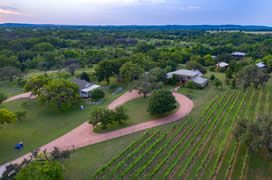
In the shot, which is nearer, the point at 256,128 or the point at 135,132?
the point at 256,128

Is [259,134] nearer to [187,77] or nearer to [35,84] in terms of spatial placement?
[187,77]

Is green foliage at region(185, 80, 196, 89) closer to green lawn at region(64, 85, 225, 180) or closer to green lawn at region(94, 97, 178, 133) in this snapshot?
green lawn at region(94, 97, 178, 133)

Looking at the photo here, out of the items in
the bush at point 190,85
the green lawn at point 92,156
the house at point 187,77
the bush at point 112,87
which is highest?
the house at point 187,77

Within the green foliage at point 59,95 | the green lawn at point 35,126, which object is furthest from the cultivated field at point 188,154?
the green foliage at point 59,95

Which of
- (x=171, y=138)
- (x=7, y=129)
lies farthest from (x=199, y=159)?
(x=7, y=129)

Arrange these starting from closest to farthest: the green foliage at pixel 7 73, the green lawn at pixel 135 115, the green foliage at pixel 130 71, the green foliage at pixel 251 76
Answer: the green lawn at pixel 135 115 → the green foliage at pixel 251 76 → the green foliage at pixel 130 71 → the green foliage at pixel 7 73

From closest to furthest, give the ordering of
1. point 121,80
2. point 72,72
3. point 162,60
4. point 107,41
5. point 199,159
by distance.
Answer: point 199,159
point 121,80
point 72,72
point 162,60
point 107,41

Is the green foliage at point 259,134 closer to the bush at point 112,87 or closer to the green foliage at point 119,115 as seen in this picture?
the green foliage at point 119,115

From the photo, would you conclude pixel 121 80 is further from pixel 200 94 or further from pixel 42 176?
pixel 42 176

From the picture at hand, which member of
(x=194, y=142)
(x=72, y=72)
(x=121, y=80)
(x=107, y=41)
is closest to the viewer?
(x=194, y=142)
